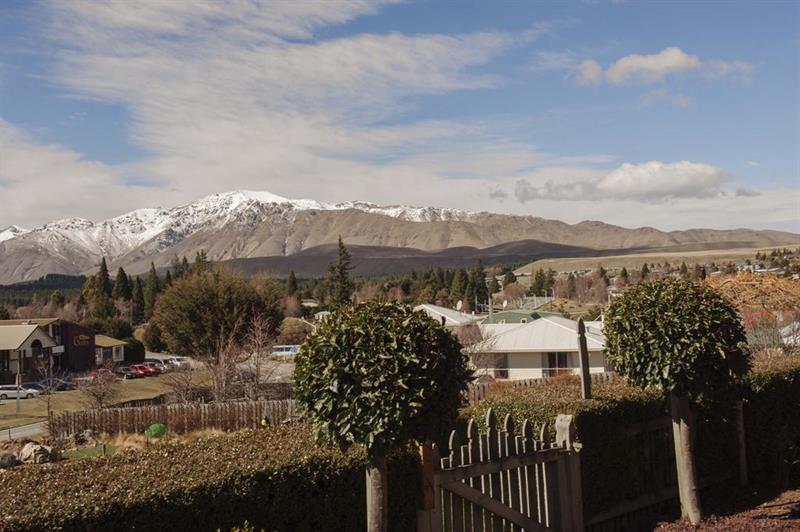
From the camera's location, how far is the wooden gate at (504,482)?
6.45 meters

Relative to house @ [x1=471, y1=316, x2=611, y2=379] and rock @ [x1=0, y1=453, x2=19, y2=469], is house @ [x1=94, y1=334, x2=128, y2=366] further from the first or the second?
rock @ [x1=0, y1=453, x2=19, y2=469]

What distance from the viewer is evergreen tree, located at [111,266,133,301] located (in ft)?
294

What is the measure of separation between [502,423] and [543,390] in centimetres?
153

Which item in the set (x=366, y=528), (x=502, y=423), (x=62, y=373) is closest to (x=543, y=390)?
(x=502, y=423)

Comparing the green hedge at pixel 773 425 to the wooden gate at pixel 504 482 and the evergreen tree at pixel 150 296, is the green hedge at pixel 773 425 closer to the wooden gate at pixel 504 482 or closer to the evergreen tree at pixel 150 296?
the wooden gate at pixel 504 482

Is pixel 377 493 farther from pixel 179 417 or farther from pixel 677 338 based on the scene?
pixel 179 417

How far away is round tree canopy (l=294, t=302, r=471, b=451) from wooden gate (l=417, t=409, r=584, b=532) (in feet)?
2.51

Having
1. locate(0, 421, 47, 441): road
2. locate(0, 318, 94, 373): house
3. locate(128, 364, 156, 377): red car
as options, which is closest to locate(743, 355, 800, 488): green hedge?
locate(0, 421, 47, 441): road

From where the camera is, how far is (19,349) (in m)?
50.0

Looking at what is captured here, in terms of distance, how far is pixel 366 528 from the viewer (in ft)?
21.1

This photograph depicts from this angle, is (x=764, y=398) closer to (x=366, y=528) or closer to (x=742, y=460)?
(x=742, y=460)

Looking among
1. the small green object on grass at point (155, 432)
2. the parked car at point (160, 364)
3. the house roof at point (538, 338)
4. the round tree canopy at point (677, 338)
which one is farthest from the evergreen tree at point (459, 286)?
the round tree canopy at point (677, 338)

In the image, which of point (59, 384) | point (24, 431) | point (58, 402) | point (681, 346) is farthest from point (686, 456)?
point (59, 384)

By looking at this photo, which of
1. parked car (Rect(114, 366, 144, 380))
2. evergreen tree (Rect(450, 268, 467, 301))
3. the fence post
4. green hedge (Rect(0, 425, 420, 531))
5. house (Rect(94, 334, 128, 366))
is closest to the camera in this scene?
green hedge (Rect(0, 425, 420, 531))
